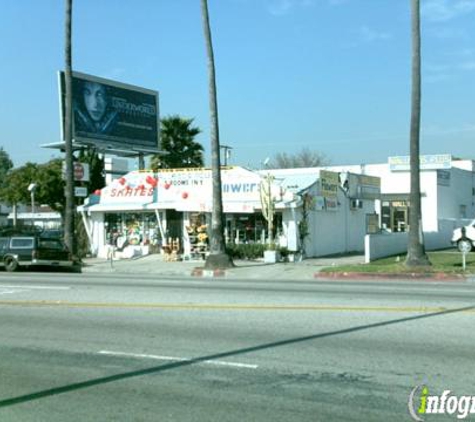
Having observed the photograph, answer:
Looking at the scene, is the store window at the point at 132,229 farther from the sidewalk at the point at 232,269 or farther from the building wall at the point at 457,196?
the building wall at the point at 457,196

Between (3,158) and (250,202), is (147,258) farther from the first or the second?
(3,158)

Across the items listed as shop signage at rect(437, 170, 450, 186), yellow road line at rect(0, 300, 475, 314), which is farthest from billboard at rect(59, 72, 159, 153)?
yellow road line at rect(0, 300, 475, 314)

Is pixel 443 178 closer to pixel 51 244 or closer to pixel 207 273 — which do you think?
pixel 207 273

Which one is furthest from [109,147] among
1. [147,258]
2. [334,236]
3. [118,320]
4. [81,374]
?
[81,374]

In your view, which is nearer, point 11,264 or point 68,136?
point 11,264

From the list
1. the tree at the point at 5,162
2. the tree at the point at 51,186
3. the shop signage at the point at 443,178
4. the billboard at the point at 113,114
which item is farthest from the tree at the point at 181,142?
the tree at the point at 5,162

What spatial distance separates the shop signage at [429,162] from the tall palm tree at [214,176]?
27.0 m

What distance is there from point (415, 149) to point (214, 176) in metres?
7.28

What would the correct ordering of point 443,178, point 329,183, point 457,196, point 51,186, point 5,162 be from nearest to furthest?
point 329,183 → point 443,178 → point 457,196 → point 51,186 → point 5,162

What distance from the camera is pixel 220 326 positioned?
10688 millimetres

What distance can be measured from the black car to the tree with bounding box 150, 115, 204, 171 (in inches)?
838

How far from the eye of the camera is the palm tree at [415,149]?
70.9 feet

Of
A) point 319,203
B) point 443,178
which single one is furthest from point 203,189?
point 443,178

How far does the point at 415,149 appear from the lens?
21953 millimetres
